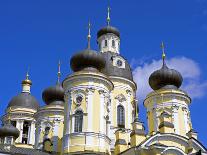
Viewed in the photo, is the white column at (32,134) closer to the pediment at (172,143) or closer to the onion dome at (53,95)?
the onion dome at (53,95)

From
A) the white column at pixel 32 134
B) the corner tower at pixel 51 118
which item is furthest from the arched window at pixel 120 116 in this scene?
the white column at pixel 32 134

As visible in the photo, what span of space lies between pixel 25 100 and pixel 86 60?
13774mm

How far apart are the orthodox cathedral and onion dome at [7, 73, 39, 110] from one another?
3.8 inches

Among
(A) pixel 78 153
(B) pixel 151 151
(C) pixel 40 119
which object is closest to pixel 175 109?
(B) pixel 151 151

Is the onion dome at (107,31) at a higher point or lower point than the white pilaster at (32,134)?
higher

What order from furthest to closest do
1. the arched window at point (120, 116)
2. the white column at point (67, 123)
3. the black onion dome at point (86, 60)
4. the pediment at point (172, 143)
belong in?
the arched window at point (120, 116)
the black onion dome at point (86, 60)
the white column at point (67, 123)
the pediment at point (172, 143)

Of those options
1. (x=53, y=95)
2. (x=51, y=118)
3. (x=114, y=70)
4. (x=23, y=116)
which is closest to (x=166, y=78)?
Result: (x=114, y=70)

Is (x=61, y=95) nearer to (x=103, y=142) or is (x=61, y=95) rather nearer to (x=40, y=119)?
(x=40, y=119)

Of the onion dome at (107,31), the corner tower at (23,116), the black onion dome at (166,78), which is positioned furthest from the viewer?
the corner tower at (23,116)

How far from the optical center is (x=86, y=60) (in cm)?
2888

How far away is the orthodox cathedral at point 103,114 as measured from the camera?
2645cm

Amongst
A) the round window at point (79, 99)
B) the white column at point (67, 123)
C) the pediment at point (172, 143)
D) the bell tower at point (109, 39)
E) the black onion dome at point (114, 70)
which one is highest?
the bell tower at point (109, 39)

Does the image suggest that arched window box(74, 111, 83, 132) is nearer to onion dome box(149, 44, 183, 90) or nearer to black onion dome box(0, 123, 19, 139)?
black onion dome box(0, 123, 19, 139)

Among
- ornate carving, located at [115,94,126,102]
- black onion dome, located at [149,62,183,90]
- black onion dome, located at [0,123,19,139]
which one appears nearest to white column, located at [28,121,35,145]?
black onion dome, located at [0,123,19,139]
